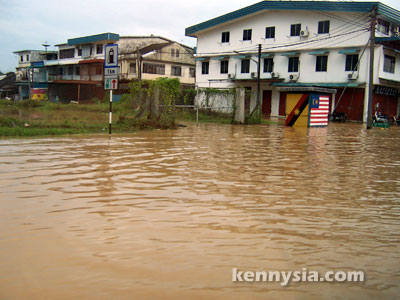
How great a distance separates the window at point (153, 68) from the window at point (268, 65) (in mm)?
15097

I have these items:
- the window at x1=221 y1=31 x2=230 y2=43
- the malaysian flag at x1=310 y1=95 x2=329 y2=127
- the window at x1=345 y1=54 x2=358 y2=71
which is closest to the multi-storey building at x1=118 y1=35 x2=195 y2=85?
the window at x1=221 y1=31 x2=230 y2=43

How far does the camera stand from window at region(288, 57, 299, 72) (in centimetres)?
3834

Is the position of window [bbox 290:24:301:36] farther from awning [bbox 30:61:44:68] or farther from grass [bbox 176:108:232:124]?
awning [bbox 30:61:44:68]

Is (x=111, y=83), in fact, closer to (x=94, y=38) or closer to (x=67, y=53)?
(x=94, y=38)

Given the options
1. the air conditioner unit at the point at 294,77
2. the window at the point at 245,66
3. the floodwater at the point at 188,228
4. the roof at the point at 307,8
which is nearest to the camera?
the floodwater at the point at 188,228

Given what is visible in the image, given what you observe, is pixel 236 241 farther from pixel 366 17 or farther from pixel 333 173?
pixel 366 17

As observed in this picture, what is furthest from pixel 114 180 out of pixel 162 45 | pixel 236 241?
pixel 162 45

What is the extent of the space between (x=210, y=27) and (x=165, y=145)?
32988mm

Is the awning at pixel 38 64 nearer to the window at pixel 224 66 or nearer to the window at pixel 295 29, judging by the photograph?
the window at pixel 224 66

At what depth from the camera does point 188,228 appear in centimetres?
474

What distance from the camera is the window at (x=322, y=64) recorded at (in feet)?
119

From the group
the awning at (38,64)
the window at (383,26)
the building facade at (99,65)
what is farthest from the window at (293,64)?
the awning at (38,64)

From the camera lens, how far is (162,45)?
5119 centimetres

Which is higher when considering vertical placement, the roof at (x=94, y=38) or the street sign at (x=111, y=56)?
the roof at (x=94, y=38)
